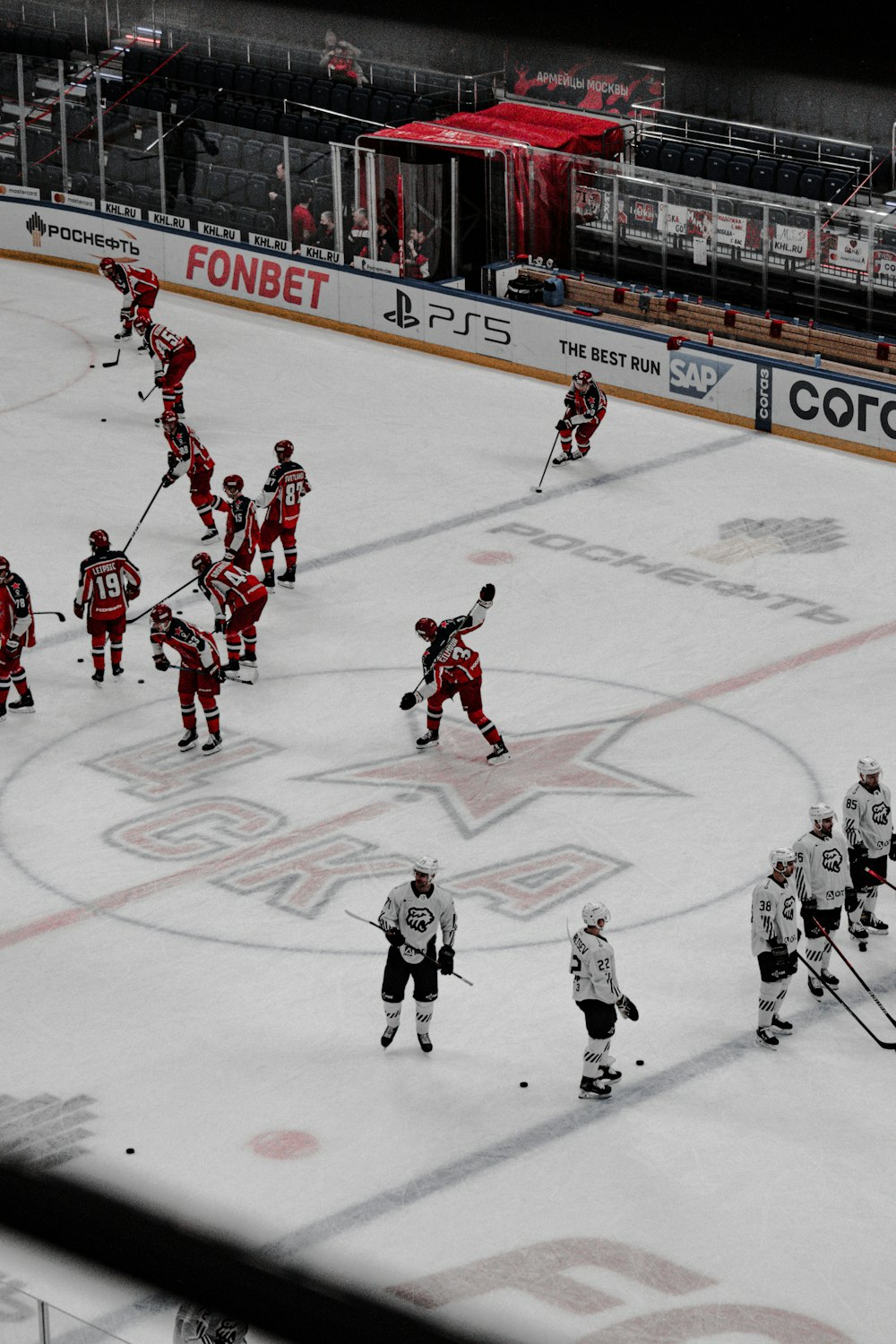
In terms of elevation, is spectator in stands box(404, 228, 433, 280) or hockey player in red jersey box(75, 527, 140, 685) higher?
spectator in stands box(404, 228, 433, 280)

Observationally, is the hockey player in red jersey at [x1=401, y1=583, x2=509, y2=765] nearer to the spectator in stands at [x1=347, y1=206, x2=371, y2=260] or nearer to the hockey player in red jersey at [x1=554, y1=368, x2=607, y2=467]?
the hockey player in red jersey at [x1=554, y1=368, x2=607, y2=467]

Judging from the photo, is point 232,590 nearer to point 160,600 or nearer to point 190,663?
point 190,663

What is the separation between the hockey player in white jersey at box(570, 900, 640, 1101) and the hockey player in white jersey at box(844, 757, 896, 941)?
7.14 feet

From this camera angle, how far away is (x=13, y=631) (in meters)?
14.1

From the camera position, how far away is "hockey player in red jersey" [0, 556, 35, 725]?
13.9m

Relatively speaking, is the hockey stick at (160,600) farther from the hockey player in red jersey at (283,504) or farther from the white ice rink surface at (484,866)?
the hockey player in red jersey at (283,504)

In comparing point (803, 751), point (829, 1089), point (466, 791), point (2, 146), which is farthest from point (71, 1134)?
point (2, 146)

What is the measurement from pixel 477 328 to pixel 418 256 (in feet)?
5.03

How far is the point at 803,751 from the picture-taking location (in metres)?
13.8

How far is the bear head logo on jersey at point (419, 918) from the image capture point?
939cm

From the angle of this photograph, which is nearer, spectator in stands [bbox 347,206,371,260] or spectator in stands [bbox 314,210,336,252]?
spectator in stands [bbox 347,206,371,260]

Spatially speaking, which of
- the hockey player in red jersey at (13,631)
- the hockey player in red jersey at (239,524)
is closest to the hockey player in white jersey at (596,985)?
the hockey player in red jersey at (13,631)

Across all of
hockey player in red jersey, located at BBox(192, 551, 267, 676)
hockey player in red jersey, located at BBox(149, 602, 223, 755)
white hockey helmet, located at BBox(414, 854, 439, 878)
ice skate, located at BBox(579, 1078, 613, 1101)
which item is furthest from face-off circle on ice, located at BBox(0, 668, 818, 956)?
white hockey helmet, located at BBox(414, 854, 439, 878)

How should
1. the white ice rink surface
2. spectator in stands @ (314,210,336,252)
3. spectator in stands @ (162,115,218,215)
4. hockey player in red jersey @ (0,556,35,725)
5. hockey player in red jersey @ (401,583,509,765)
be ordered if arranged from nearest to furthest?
the white ice rink surface
hockey player in red jersey @ (401,583,509,765)
hockey player in red jersey @ (0,556,35,725)
spectator in stands @ (314,210,336,252)
spectator in stands @ (162,115,218,215)
